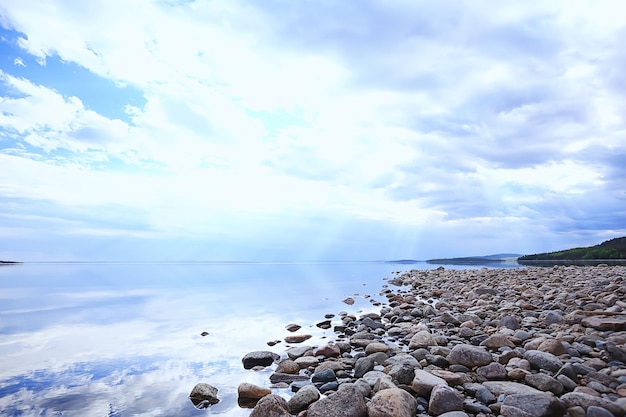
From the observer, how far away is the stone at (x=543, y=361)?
4.74 m

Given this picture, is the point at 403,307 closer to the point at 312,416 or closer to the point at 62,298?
the point at 312,416

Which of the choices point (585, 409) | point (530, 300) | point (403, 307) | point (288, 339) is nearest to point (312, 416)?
point (585, 409)

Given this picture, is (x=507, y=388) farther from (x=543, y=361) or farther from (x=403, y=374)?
(x=403, y=374)

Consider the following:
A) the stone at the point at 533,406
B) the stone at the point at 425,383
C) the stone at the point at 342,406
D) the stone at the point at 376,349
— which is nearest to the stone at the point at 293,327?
the stone at the point at 376,349

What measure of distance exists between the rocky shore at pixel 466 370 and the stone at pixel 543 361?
11 millimetres

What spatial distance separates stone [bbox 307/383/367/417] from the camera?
392 centimetres

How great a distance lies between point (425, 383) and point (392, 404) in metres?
0.72

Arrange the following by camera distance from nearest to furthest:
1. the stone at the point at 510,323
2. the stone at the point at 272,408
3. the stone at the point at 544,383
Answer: the stone at the point at 272,408 → the stone at the point at 544,383 → the stone at the point at 510,323

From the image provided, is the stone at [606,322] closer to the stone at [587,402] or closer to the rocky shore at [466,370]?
the rocky shore at [466,370]

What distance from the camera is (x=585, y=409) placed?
3.64 metres

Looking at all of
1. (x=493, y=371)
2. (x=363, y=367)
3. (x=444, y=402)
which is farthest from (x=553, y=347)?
(x=363, y=367)

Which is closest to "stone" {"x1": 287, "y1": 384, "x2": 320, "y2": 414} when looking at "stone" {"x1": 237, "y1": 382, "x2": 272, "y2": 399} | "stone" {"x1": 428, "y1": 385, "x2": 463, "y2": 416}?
"stone" {"x1": 237, "y1": 382, "x2": 272, "y2": 399}

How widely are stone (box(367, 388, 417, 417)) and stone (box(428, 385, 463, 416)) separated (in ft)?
0.61

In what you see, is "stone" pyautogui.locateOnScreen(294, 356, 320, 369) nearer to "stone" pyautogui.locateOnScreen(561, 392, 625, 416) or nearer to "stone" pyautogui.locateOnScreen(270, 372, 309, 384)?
"stone" pyautogui.locateOnScreen(270, 372, 309, 384)
